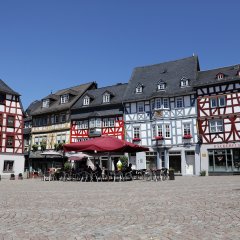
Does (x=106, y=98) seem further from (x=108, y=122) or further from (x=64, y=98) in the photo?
(x=64, y=98)

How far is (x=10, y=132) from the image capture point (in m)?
41.5

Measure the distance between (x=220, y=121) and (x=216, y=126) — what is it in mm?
673

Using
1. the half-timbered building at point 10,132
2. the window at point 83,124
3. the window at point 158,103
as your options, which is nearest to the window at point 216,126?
the window at point 158,103

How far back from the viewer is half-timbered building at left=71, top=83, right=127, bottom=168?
135ft

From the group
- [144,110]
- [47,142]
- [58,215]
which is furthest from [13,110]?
[58,215]

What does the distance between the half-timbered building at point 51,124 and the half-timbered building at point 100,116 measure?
4.53 ft

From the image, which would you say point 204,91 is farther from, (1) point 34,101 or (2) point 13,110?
(1) point 34,101

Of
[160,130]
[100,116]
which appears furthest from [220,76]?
[100,116]

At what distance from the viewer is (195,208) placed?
27.6 feet

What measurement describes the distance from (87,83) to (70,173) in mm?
28203

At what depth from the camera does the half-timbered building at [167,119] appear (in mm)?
36188

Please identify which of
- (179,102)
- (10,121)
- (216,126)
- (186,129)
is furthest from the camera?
(10,121)

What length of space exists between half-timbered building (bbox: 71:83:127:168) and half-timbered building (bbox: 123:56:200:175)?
146 cm

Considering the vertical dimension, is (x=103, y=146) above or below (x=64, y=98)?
below
